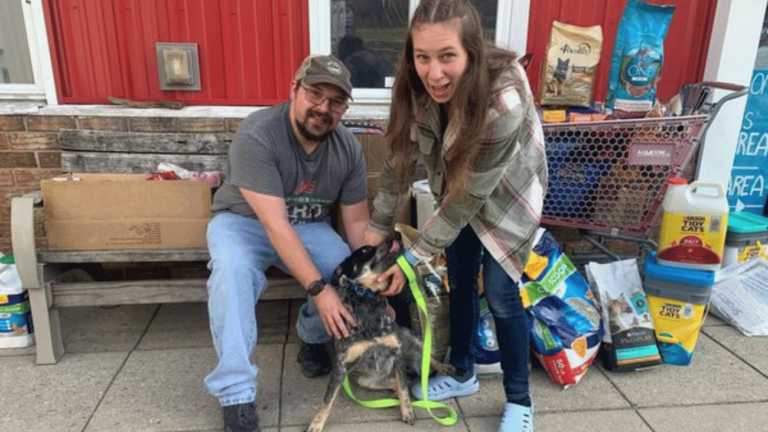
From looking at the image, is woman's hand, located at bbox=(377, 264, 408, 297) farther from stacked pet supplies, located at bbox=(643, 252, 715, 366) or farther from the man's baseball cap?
stacked pet supplies, located at bbox=(643, 252, 715, 366)

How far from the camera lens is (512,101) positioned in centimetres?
187

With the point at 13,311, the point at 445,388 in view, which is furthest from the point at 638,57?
the point at 13,311

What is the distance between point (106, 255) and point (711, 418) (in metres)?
3.10

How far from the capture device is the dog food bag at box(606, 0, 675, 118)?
294cm

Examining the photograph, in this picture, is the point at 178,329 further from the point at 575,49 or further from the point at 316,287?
the point at 575,49

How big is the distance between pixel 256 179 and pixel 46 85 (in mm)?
1977

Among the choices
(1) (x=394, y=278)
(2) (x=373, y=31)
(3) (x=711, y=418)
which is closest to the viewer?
(1) (x=394, y=278)

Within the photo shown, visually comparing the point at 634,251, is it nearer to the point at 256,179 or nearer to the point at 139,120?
the point at 256,179

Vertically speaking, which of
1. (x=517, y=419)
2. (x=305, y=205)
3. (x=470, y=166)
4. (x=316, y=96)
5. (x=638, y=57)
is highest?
(x=638, y=57)

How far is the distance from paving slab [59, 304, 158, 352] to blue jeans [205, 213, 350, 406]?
43.1 inches

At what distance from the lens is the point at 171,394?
8.79 feet

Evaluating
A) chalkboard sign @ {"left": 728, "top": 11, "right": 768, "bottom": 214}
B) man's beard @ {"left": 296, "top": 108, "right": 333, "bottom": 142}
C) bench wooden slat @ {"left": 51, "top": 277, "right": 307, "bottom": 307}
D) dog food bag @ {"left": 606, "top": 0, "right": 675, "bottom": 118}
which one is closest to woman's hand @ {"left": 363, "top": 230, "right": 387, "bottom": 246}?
man's beard @ {"left": 296, "top": 108, "right": 333, "bottom": 142}

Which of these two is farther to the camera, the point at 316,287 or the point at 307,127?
the point at 307,127

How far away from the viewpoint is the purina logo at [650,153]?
285 cm
